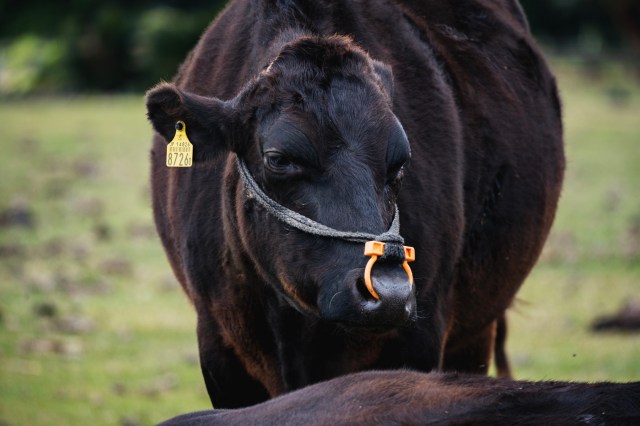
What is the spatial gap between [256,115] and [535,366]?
5.22 metres

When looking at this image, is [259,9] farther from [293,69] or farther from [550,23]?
[550,23]

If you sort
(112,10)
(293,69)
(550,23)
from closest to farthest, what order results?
(293,69)
(112,10)
(550,23)

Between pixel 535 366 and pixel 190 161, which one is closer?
pixel 190 161

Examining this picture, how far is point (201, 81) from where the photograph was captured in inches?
225

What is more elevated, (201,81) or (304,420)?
(201,81)

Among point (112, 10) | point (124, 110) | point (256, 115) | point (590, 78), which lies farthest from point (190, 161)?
point (112, 10)

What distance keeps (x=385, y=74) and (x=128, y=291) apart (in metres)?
7.26

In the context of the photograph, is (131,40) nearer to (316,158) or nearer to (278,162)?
(278,162)

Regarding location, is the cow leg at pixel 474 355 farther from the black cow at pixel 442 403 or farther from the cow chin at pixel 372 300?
the black cow at pixel 442 403

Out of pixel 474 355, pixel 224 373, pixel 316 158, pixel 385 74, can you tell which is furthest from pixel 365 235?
pixel 474 355

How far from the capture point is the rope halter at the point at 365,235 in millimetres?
4230

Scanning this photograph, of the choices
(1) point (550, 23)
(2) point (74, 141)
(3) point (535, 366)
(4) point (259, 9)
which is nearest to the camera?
(4) point (259, 9)

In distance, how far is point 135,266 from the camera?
41.9 feet

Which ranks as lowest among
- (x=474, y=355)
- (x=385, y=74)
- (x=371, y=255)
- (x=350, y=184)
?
(x=474, y=355)
